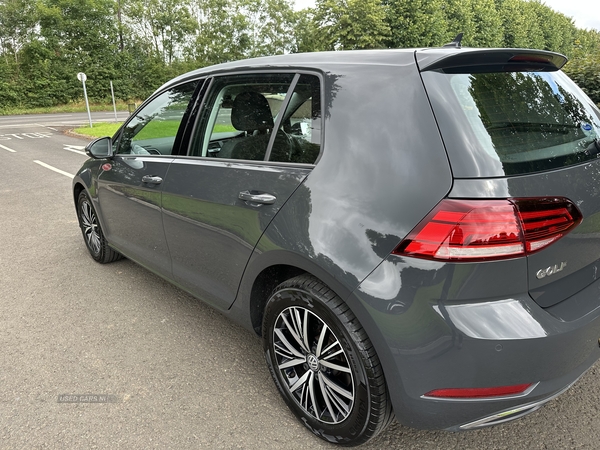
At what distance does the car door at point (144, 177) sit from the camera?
3.06 meters

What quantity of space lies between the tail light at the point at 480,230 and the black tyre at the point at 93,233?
3380 millimetres

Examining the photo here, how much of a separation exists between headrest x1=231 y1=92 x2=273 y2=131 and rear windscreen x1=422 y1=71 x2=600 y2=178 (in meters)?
0.96

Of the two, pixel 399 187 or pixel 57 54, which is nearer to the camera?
pixel 399 187

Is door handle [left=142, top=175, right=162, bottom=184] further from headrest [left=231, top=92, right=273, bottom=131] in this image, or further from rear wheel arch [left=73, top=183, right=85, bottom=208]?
rear wheel arch [left=73, top=183, right=85, bottom=208]

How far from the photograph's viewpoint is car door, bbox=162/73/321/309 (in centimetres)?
217

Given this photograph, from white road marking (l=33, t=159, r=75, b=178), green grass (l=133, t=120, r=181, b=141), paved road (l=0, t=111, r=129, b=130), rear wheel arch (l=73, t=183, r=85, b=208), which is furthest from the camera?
paved road (l=0, t=111, r=129, b=130)

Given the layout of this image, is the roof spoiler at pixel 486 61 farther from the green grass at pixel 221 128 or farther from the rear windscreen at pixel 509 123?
the green grass at pixel 221 128

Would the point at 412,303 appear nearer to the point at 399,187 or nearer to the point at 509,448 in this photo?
the point at 399,187

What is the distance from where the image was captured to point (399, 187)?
1714 millimetres

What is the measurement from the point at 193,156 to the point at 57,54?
45015 mm

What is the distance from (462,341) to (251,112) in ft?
5.53

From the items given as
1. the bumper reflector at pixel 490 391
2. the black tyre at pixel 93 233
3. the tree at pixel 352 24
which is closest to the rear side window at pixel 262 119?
the bumper reflector at pixel 490 391

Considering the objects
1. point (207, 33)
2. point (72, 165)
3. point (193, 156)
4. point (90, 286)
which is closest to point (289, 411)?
point (193, 156)

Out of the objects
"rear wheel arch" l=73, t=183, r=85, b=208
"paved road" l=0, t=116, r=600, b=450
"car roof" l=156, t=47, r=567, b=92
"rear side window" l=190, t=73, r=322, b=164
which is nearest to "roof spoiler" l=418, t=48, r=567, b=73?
"car roof" l=156, t=47, r=567, b=92
